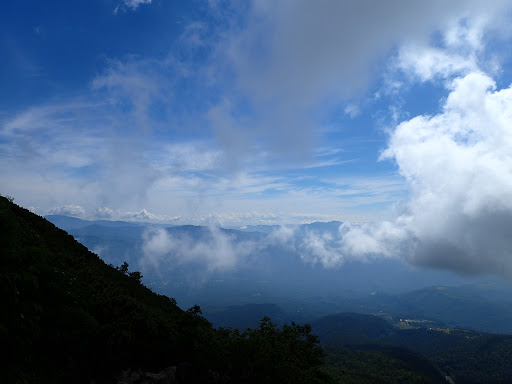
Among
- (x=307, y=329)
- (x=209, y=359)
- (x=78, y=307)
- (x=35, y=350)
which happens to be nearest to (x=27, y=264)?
(x=78, y=307)

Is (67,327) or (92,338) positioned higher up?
(67,327)

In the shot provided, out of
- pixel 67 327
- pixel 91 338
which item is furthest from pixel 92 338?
pixel 67 327

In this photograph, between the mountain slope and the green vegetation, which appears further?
the green vegetation

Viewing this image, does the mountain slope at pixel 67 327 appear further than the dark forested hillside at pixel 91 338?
No

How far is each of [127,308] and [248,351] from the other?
14366 millimetres

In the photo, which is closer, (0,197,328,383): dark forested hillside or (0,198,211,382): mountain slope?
(0,198,211,382): mountain slope

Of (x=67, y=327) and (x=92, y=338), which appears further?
(x=92, y=338)

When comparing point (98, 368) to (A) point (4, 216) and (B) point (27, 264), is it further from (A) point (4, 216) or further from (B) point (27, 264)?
(A) point (4, 216)

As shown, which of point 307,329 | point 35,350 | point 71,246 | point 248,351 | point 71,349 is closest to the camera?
point 35,350

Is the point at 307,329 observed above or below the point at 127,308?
below

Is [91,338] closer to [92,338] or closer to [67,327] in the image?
[92,338]

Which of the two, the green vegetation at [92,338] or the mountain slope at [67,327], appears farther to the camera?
the green vegetation at [92,338]

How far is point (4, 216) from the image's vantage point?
25.6m

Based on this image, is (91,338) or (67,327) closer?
(67,327)
